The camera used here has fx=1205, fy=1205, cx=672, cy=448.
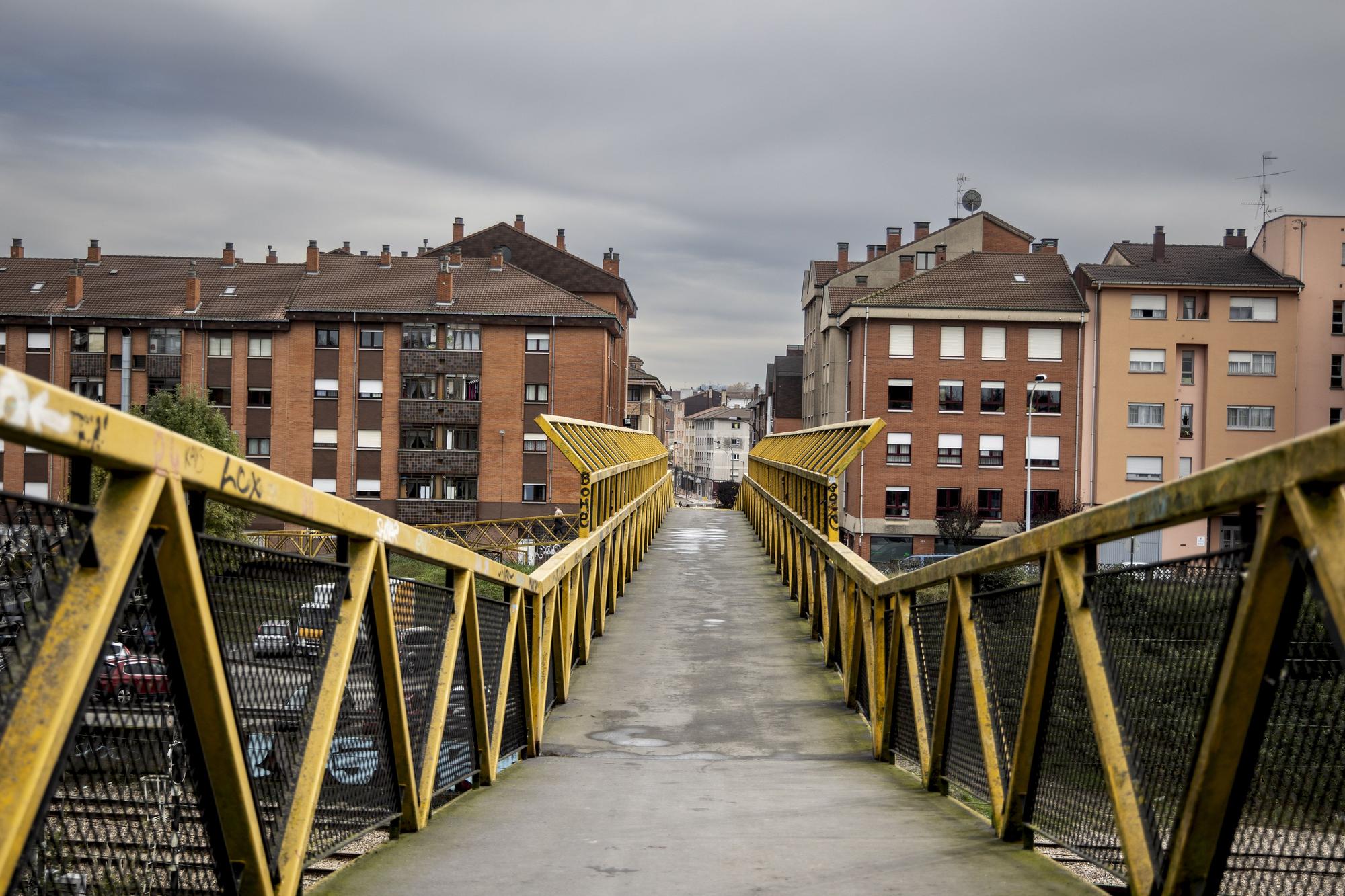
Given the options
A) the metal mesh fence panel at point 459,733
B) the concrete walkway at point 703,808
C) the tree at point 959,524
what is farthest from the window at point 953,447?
the metal mesh fence panel at point 459,733

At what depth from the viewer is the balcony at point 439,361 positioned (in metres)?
47.8

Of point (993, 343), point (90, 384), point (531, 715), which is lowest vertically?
point (531, 715)

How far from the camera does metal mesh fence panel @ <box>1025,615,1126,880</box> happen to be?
3689 mm

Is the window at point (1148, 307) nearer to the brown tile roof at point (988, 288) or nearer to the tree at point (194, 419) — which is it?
the brown tile roof at point (988, 288)

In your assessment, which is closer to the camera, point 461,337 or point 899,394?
point 899,394

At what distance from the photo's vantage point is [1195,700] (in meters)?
2.93

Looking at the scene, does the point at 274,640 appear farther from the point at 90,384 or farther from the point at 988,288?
the point at 90,384

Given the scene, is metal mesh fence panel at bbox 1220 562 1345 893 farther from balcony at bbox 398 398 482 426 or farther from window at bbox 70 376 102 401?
window at bbox 70 376 102 401

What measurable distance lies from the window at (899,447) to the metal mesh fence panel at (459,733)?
40.3 metres

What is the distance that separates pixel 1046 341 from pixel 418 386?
2434 cm

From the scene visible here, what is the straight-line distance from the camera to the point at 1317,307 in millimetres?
44875

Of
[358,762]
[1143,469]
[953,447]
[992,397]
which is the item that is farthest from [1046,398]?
[358,762]

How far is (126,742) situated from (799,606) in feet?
42.8

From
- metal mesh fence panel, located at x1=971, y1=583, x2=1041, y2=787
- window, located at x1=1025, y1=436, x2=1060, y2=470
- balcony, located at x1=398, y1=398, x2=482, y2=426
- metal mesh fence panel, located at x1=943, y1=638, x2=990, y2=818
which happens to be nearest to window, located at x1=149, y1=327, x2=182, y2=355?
balcony, located at x1=398, y1=398, x2=482, y2=426
